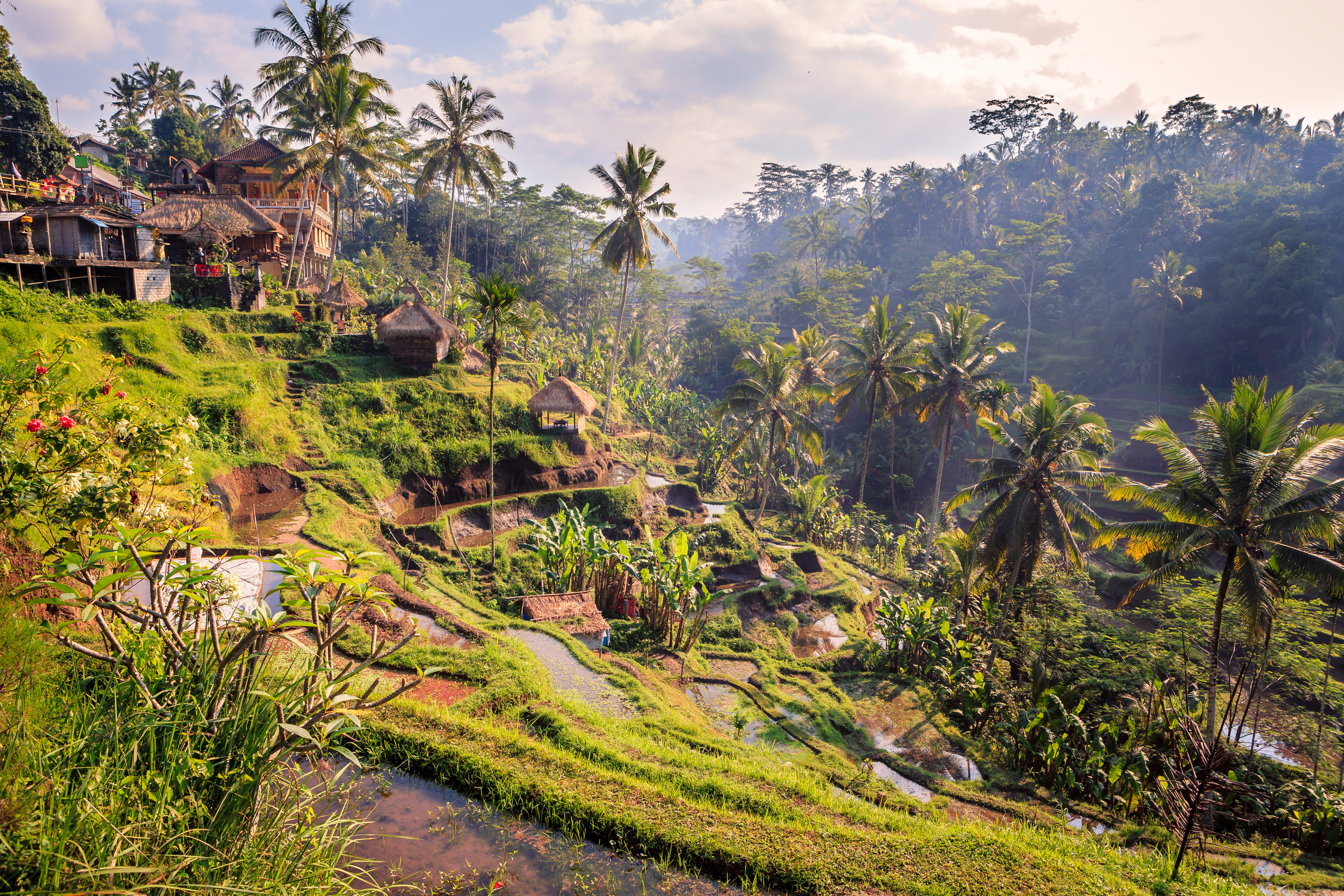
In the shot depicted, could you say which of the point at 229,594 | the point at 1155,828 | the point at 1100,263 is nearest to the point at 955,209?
the point at 1100,263

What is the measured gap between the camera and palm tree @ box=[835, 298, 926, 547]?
26.6 m

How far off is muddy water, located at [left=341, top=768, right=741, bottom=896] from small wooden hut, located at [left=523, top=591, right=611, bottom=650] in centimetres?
706

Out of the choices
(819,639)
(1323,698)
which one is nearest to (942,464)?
(819,639)

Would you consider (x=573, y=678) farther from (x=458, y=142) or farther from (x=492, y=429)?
(x=458, y=142)

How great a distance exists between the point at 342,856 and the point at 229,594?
244 cm

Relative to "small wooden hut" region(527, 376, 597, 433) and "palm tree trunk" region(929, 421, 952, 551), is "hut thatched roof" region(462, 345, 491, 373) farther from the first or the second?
"palm tree trunk" region(929, 421, 952, 551)

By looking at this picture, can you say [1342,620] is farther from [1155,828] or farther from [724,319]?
[724,319]

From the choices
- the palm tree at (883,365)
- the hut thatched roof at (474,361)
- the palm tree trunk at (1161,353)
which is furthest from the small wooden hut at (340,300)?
the palm tree trunk at (1161,353)

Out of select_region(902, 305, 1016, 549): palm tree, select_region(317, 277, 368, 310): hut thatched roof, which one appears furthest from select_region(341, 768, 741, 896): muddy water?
select_region(317, 277, 368, 310): hut thatched roof

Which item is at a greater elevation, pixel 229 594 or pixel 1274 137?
pixel 1274 137

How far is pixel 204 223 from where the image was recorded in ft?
77.4

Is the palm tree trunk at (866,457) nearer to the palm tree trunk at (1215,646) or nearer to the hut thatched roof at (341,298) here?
the palm tree trunk at (1215,646)

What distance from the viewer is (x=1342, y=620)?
21.6 metres

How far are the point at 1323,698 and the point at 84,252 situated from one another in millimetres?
35672
